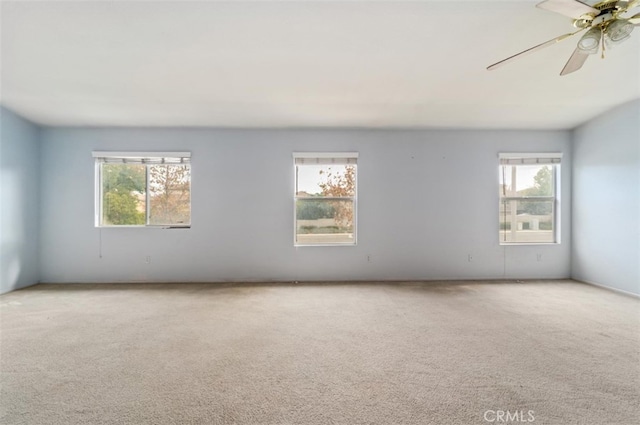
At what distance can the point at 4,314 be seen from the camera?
3080 millimetres

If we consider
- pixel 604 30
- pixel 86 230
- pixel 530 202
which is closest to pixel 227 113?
pixel 86 230

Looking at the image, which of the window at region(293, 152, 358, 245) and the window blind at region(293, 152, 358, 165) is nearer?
the window blind at region(293, 152, 358, 165)

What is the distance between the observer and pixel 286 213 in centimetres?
452

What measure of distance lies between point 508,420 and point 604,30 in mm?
2503

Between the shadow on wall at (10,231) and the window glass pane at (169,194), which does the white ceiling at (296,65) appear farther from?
the shadow on wall at (10,231)

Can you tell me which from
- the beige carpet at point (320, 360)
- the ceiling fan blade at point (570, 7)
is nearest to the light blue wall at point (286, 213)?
the beige carpet at point (320, 360)

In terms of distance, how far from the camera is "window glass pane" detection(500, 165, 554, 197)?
4.68 meters

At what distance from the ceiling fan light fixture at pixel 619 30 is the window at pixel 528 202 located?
298 cm

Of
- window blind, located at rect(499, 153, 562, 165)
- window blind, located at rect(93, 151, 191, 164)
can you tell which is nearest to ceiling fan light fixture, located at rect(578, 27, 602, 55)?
window blind, located at rect(499, 153, 562, 165)

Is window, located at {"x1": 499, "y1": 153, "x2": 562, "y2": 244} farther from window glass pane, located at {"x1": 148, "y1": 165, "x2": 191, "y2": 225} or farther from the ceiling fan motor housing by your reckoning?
window glass pane, located at {"x1": 148, "y1": 165, "x2": 191, "y2": 225}

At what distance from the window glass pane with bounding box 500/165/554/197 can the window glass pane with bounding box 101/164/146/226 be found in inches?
231

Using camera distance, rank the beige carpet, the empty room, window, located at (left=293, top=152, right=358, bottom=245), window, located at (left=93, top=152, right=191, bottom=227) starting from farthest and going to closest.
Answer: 1. window, located at (left=293, top=152, right=358, bottom=245)
2. window, located at (left=93, top=152, right=191, bottom=227)
3. the empty room
4. the beige carpet

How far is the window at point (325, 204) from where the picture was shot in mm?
4598

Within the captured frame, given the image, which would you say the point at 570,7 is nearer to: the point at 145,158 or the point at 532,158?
the point at 532,158
